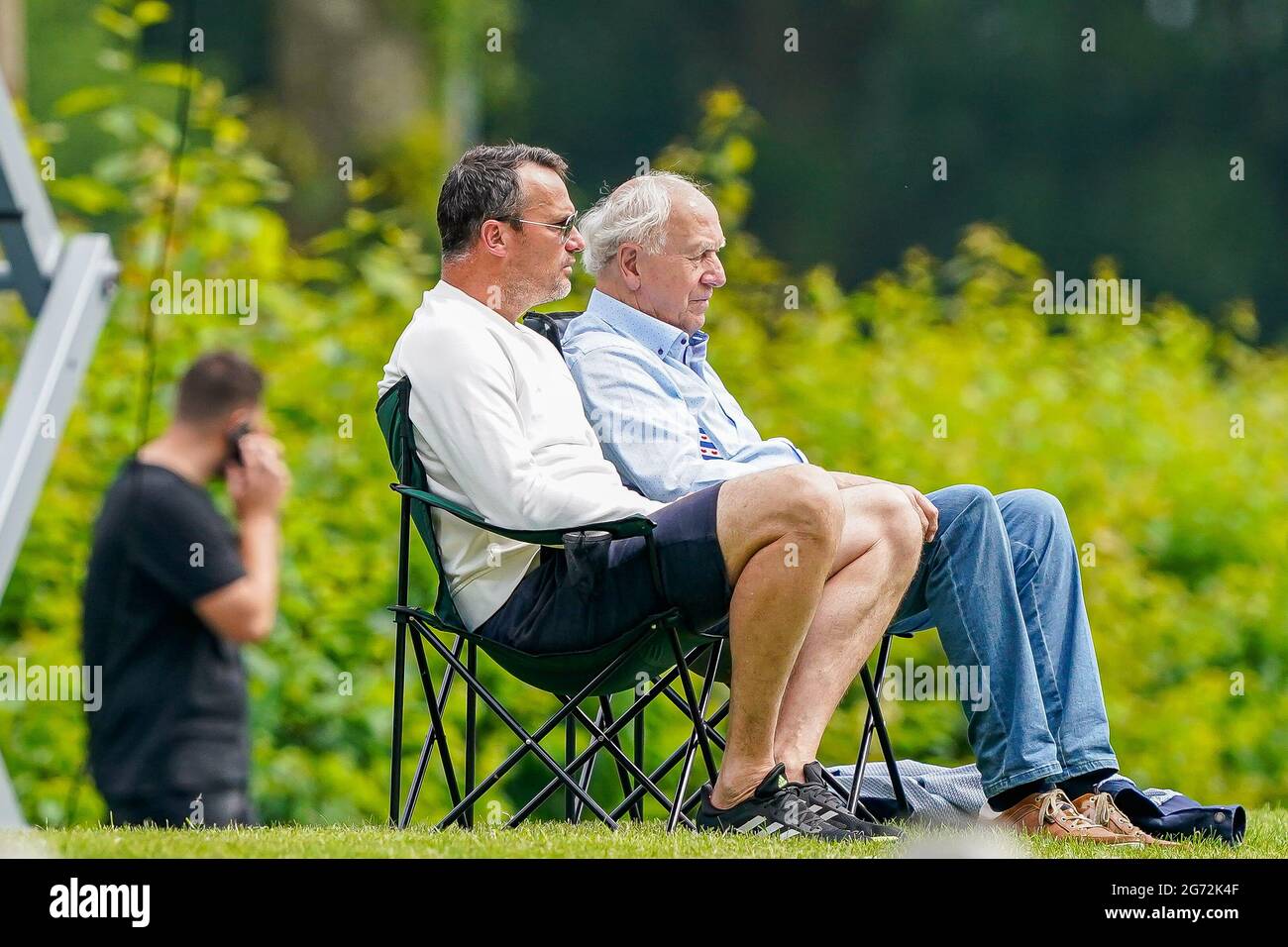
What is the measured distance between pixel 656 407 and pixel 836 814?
768 millimetres

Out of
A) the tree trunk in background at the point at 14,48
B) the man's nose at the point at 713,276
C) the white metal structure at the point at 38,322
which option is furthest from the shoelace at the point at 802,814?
the tree trunk in background at the point at 14,48

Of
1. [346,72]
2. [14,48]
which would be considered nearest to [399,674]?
[14,48]

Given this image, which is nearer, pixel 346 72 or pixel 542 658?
pixel 542 658

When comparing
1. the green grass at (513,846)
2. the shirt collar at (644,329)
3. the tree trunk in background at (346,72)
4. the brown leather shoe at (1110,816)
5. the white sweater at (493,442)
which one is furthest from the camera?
the tree trunk in background at (346,72)

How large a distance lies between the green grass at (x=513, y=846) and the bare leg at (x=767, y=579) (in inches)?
6.3

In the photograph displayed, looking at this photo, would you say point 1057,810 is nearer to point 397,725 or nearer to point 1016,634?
point 1016,634

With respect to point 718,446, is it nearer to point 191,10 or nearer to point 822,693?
point 822,693

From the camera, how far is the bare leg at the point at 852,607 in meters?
2.63

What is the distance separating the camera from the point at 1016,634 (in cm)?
Answer: 272

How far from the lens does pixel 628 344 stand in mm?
2943

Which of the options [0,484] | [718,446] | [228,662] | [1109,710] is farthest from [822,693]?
[1109,710]

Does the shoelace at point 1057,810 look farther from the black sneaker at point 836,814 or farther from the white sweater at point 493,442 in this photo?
the white sweater at point 493,442

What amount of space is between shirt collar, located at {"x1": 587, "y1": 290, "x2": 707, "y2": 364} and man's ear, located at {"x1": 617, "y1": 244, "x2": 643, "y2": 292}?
40 mm
